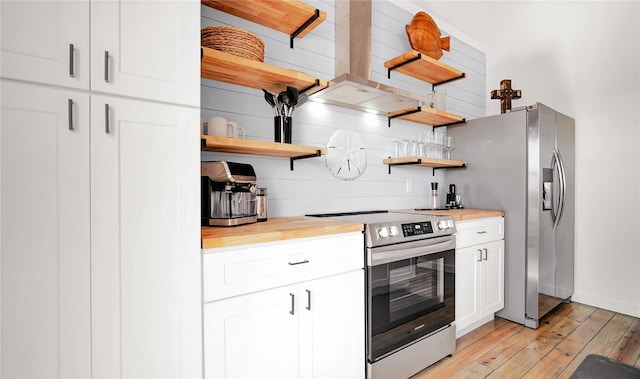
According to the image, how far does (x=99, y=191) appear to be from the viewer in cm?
118

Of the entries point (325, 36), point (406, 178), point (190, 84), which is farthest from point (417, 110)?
point (190, 84)

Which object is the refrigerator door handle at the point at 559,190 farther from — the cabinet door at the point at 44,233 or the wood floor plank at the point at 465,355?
the cabinet door at the point at 44,233

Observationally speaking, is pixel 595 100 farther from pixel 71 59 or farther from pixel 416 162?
pixel 71 59

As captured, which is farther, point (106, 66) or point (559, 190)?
point (559, 190)

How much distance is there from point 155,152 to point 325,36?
71.3 inches

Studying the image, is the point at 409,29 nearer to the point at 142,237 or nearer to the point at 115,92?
the point at 115,92

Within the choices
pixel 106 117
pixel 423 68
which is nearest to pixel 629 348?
pixel 423 68

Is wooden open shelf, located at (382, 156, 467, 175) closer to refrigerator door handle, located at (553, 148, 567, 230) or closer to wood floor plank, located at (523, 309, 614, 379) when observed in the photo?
refrigerator door handle, located at (553, 148, 567, 230)

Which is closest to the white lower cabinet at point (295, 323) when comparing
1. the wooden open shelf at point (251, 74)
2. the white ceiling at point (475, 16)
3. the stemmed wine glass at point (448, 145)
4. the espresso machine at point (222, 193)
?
the espresso machine at point (222, 193)

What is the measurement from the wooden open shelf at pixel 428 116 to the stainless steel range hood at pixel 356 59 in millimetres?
268

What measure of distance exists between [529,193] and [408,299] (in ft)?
5.21

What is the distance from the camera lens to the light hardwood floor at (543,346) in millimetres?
2207

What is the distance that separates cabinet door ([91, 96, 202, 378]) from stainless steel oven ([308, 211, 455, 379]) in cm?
100

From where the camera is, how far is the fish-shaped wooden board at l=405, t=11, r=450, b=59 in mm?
3045
